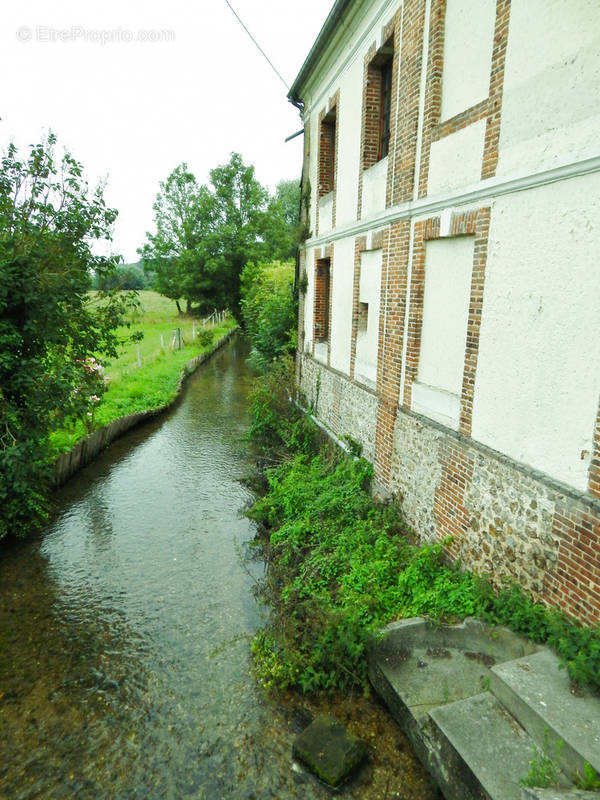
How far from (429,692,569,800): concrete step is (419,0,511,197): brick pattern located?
4907mm

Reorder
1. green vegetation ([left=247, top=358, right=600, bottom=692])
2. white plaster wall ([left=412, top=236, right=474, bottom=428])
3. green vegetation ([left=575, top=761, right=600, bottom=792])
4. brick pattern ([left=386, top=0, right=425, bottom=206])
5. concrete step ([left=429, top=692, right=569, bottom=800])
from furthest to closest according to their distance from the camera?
brick pattern ([left=386, top=0, right=425, bottom=206]) < white plaster wall ([left=412, top=236, right=474, bottom=428]) < green vegetation ([left=247, top=358, right=600, bottom=692]) < concrete step ([left=429, top=692, right=569, bottom=800]) < green vegetation ([left=575, top=761, right=600, bottom=792])

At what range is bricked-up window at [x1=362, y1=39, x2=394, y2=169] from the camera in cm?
805

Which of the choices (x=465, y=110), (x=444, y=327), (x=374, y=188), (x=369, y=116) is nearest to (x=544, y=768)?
(x=444, y=327)

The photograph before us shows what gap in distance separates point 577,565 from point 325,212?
9.02m

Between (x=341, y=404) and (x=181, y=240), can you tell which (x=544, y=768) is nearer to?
(x=341, y=404)

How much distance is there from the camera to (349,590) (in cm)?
552

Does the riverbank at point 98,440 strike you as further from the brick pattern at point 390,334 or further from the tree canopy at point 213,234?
the tree canopy at point 213,234

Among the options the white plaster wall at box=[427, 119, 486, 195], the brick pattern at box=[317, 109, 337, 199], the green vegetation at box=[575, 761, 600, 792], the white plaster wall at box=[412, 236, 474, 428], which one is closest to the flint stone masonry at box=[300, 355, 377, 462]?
the white plaster wall at box=[412, 236, 474, 428]

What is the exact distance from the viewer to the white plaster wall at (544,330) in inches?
152

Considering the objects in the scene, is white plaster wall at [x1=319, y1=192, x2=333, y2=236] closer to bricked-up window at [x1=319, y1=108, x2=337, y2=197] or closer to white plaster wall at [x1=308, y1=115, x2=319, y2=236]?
bricked-up window at [x1=319, y1=108, x2=337, y2=197]

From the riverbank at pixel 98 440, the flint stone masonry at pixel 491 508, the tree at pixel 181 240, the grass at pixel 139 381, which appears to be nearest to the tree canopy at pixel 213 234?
the tree at pixel 181 240

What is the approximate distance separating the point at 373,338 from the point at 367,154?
3188mm

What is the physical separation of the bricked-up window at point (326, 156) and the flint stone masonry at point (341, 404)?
4.07m

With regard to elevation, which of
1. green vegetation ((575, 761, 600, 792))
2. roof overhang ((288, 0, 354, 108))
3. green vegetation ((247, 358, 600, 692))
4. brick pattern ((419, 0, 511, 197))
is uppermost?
roof overhang ((288, 0, 354, 108))
